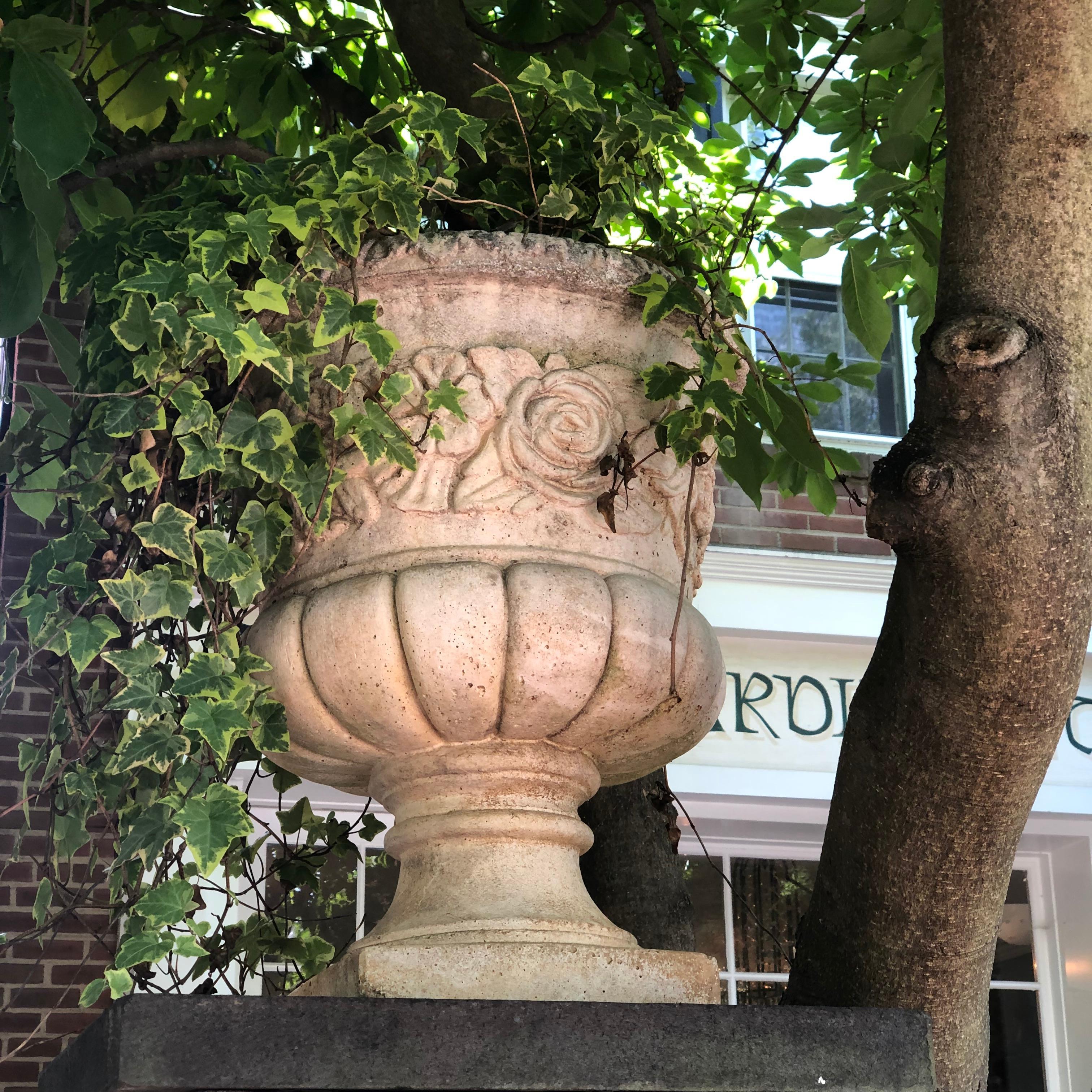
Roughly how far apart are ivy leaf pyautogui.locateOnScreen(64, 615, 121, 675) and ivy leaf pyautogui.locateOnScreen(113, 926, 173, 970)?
0.29m

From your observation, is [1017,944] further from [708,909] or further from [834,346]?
[834,346]

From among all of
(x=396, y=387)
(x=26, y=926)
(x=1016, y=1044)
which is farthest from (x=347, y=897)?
(x=396, y=387)

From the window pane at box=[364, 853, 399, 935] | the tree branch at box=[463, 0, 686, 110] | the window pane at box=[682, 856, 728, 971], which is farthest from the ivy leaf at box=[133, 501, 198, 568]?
the window pane at box=[682, 856, 728, 971]

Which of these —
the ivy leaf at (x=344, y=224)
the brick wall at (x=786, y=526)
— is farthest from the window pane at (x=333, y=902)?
the ivy leaf at (x=344, y=224)

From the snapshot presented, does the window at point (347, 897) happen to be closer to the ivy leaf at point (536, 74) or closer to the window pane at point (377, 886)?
the window pane at point (377, 886)

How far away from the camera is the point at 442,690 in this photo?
146cm

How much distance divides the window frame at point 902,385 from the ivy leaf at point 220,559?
383 cm

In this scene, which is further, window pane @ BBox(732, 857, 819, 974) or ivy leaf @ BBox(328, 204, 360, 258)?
window pane @ BBox(732, 857, 819, 974)

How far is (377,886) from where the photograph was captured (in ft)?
14.7

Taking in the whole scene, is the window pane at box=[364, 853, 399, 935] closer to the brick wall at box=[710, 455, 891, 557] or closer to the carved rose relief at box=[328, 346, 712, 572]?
the brick wall at box=[710, 455, 891, 557]

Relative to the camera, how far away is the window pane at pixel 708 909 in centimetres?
490

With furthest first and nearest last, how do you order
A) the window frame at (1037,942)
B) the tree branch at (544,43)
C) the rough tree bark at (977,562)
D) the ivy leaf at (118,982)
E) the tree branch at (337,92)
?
the window frame at (1037,942), the tree branch at (337,92), the tree branch at (544,43), the rough tree bark at (977,562), the ivy leaf at (118,982)

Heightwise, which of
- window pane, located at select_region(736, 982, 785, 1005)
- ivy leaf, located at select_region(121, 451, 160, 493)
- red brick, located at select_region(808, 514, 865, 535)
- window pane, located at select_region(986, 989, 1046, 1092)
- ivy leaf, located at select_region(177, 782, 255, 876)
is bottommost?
window pane, located at select_region(986, 989, 1046, 1092)

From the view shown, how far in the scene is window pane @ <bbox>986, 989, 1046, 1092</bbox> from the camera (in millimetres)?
5148
